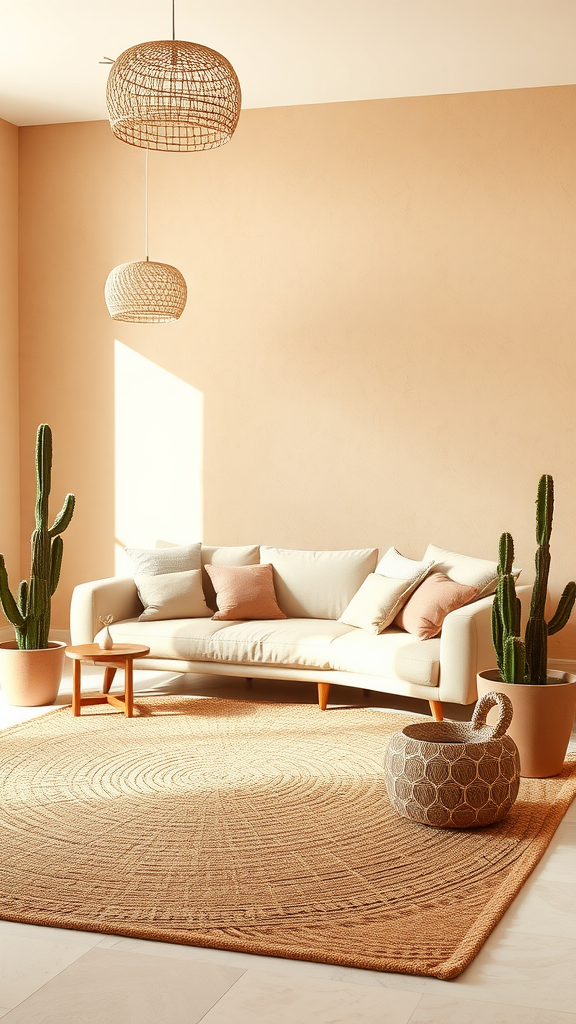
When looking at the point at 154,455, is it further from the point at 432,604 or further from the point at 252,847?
the point at 252,847

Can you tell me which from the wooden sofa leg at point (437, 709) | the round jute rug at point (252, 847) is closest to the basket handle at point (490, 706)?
the round jute rug at point (252, 847)

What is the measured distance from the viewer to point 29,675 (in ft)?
17.1

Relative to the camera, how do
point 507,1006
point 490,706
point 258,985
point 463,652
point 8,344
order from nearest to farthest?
1. point 507,1006
2. point 258,985
3. point 490,706
4. point 463,652
5. point 8,344

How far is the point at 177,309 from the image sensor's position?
566 cm

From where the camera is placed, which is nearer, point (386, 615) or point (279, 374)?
point (386, 615)

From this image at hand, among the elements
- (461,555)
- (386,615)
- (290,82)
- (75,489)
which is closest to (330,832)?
(386,615)

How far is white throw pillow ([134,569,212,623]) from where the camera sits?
5.70 m

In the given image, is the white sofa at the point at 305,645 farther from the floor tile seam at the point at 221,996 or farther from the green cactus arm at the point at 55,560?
the floor tile seam at the point at 221,996

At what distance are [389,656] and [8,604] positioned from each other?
1964 millimetres

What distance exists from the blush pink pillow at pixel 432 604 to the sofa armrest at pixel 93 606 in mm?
1622

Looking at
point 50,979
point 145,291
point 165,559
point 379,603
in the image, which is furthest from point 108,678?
point 50,979

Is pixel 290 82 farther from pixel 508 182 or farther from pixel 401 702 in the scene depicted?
pixel 401 702

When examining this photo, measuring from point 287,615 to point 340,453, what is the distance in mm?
1065

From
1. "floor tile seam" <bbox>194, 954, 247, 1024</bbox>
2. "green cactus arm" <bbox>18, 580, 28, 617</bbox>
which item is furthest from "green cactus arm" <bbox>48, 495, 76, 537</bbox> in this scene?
"floor tile seam" <bbox>194, 954, 247, 1024</bbox>
